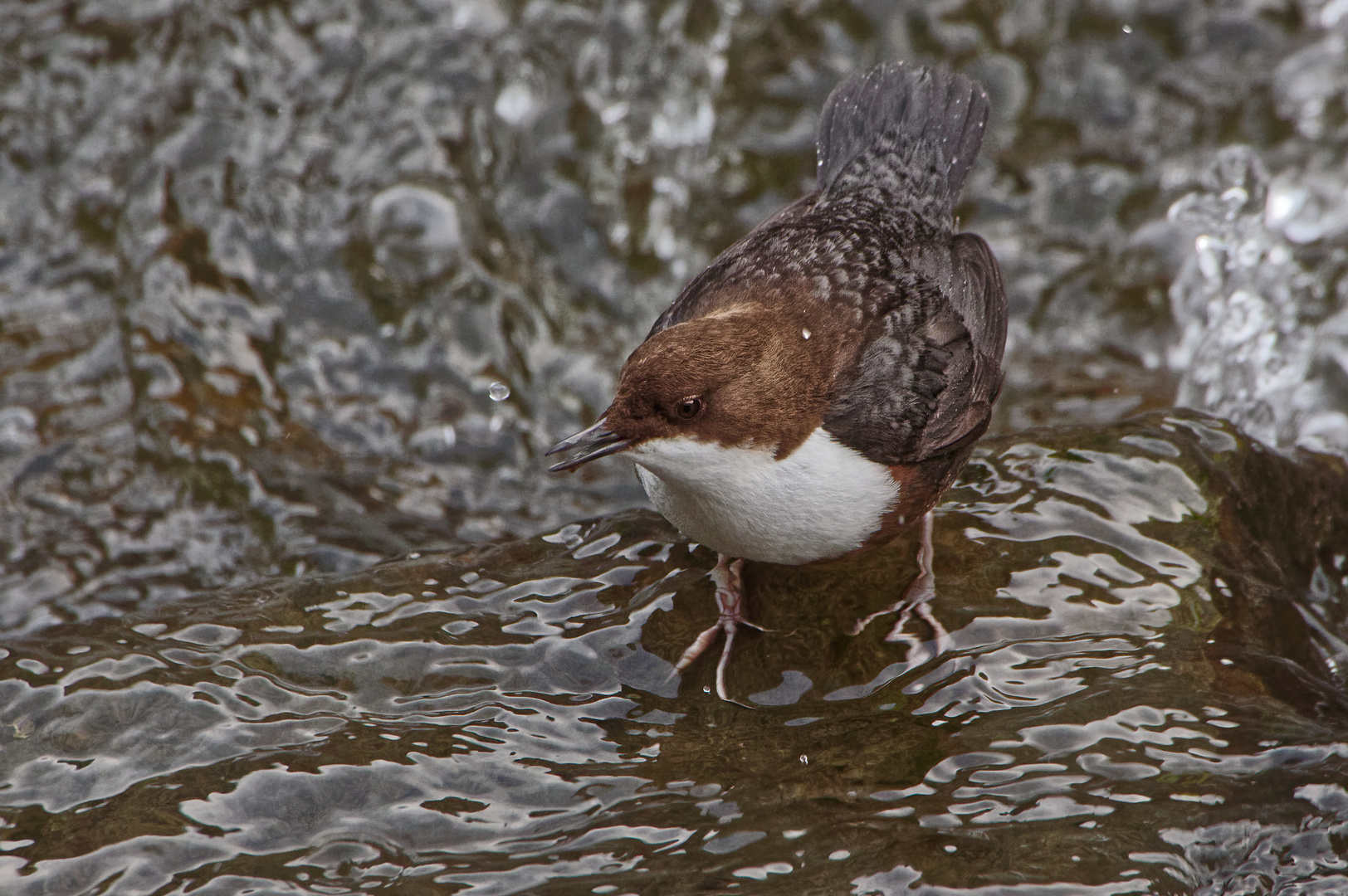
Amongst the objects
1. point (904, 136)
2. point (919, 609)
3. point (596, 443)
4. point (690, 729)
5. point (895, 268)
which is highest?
point (904, 136)

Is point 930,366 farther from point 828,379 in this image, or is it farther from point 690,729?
point 690,729

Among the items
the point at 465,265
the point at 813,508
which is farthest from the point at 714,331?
the point at 465,265

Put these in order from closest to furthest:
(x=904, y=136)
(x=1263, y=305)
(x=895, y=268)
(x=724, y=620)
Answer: (x=724, y=620) → (x=895, y=268) → (x=904, y=136) → (x=1263, y=305)

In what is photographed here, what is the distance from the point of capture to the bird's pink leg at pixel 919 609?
339cm

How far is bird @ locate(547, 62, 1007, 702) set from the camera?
3100 mm

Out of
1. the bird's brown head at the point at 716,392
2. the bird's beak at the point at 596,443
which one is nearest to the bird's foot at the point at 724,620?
the bird's brown head at the point at 716,392

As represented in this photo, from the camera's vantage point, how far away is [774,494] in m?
3.13

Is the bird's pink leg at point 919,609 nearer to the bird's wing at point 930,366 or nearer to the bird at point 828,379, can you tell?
the bird at point 828,379

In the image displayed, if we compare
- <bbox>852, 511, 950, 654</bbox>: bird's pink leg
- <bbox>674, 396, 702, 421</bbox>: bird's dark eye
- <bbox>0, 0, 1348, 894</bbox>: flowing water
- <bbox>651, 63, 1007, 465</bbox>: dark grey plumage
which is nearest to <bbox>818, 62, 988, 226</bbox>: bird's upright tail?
<bbox>651, 63, 1007, 465</bbox>: dark grey plumage

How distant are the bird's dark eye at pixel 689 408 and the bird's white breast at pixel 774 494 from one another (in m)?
0.06

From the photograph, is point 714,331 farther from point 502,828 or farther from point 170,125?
point 170,125

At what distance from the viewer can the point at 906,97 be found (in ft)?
13.6

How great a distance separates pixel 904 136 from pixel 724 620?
1746 mm

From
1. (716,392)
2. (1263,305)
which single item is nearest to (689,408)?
(716,392)
